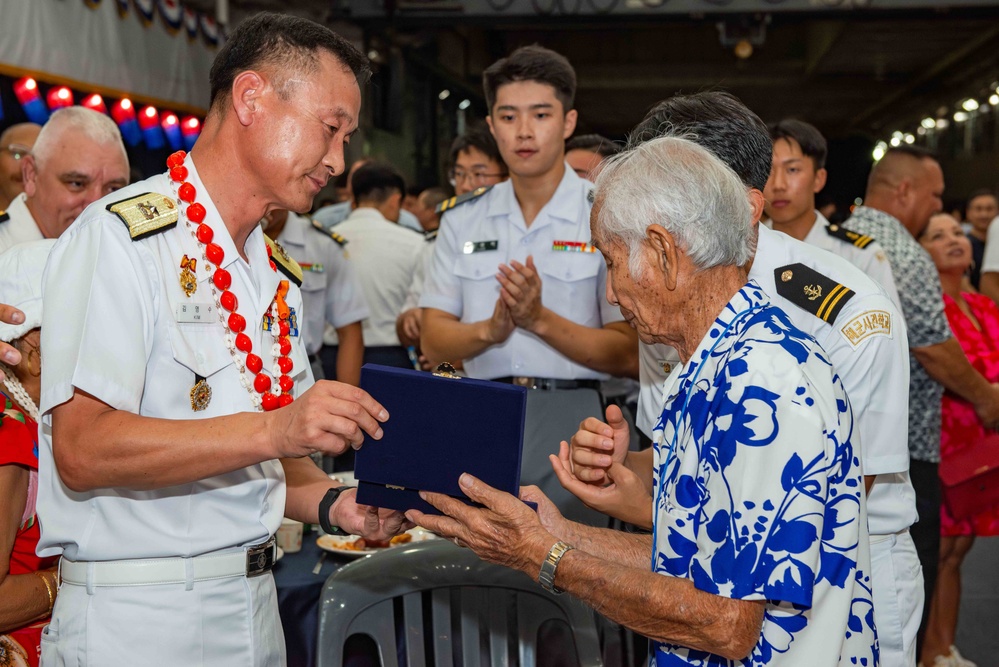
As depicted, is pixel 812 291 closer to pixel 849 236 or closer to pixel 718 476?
pixel 718 476

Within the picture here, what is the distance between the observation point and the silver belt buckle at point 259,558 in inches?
65.7

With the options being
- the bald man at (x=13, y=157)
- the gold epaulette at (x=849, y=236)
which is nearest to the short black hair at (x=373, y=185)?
the bald man at (x=13, y=157)

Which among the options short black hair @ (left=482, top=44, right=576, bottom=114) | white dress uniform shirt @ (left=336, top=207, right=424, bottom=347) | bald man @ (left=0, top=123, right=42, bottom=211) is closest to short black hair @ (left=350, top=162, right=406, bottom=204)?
white dress uniform shirt @ (left=336, top=207, right=424, bottom=347)

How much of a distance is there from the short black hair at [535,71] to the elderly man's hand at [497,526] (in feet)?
6.28

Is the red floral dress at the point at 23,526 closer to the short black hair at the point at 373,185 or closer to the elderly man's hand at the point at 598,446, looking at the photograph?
the elderly man's hand at the point at 598,446

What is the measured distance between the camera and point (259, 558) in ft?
5.55

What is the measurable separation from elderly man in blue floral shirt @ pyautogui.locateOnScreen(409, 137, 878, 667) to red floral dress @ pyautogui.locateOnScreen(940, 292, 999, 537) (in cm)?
264

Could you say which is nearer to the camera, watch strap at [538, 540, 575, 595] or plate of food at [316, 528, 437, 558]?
watch strap at [538, 540, 575, 595]

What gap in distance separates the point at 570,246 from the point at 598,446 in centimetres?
144

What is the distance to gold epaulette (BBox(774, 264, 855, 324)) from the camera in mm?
1934

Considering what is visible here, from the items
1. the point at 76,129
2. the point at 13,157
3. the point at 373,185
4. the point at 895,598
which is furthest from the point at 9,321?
the point at 373,185

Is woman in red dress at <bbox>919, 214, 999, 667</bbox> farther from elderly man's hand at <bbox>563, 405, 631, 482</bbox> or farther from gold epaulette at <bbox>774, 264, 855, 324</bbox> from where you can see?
elderly man's hand at <bbox>563, 405, 631, 482</bbox>

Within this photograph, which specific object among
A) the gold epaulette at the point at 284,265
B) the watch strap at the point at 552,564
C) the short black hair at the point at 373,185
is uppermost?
the short black hair at the point at 373,185

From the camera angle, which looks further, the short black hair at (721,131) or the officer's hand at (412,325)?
the officer's hand at (412,325)
